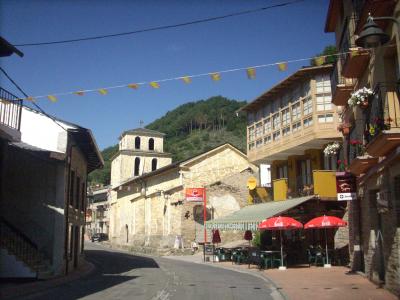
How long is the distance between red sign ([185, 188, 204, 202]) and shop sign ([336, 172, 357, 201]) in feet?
62.9

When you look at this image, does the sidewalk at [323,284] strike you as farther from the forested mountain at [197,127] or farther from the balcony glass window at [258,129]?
the forested mountain at [197,127]

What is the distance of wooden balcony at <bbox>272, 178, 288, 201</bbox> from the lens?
25.4m

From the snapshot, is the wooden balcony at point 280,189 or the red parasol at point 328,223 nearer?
the red parasol at point 328,223

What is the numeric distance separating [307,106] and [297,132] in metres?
1.45

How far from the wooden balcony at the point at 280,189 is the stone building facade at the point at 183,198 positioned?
10.4m

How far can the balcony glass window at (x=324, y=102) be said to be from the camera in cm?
2231

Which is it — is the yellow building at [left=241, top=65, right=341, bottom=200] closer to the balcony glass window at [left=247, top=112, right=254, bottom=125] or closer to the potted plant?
the balcony glass window at [left=247, top=112, right=254, bottom=125]

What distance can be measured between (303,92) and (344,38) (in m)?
8.19

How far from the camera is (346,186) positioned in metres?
16.5

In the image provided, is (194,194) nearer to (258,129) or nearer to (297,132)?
(258,129)

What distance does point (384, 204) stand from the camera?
11.9 metres

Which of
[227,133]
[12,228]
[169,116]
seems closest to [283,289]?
[12,228]

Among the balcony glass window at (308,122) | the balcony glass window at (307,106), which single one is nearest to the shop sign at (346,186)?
the balcony glass window at (308,122)

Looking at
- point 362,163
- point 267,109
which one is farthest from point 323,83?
point 362,163
